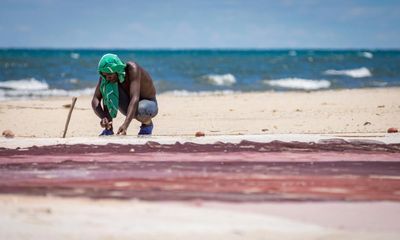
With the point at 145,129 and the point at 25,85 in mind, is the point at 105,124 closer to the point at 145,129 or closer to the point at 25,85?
the point at 145,129

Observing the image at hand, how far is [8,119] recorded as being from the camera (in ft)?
39.1

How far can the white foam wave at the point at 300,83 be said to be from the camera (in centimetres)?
2752

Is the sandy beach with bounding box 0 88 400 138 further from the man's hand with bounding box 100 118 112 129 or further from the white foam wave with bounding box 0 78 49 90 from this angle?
the white foam wave with bounding box 0 78 49 90

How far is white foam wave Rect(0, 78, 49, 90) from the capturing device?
2462cm

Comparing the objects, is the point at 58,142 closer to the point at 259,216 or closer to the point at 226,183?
the point at 226,183

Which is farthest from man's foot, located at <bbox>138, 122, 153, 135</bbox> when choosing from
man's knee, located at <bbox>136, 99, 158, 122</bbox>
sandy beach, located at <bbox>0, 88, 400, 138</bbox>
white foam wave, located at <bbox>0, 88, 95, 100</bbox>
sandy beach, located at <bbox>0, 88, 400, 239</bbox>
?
white foam wave, located at <bbox>0, 88, 95, 100</bbox>

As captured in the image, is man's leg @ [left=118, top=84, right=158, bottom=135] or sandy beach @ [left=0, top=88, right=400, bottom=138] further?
sandy beach @ [left=0, top=88, right=400, bottom=138]

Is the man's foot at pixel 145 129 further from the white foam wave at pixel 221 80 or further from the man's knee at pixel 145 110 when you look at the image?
the white foam wave at pixel 221 80

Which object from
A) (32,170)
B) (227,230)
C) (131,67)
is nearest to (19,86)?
(131,67)

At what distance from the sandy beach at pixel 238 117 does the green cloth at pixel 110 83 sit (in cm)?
173

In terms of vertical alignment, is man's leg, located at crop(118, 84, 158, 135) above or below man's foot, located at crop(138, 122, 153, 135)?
above

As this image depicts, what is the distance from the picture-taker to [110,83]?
6633mm

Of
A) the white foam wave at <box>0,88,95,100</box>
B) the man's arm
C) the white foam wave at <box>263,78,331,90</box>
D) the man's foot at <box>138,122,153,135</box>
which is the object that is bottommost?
the man's foot at <box>138,122,153,135</box>

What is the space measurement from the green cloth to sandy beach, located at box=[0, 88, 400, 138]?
173cm
